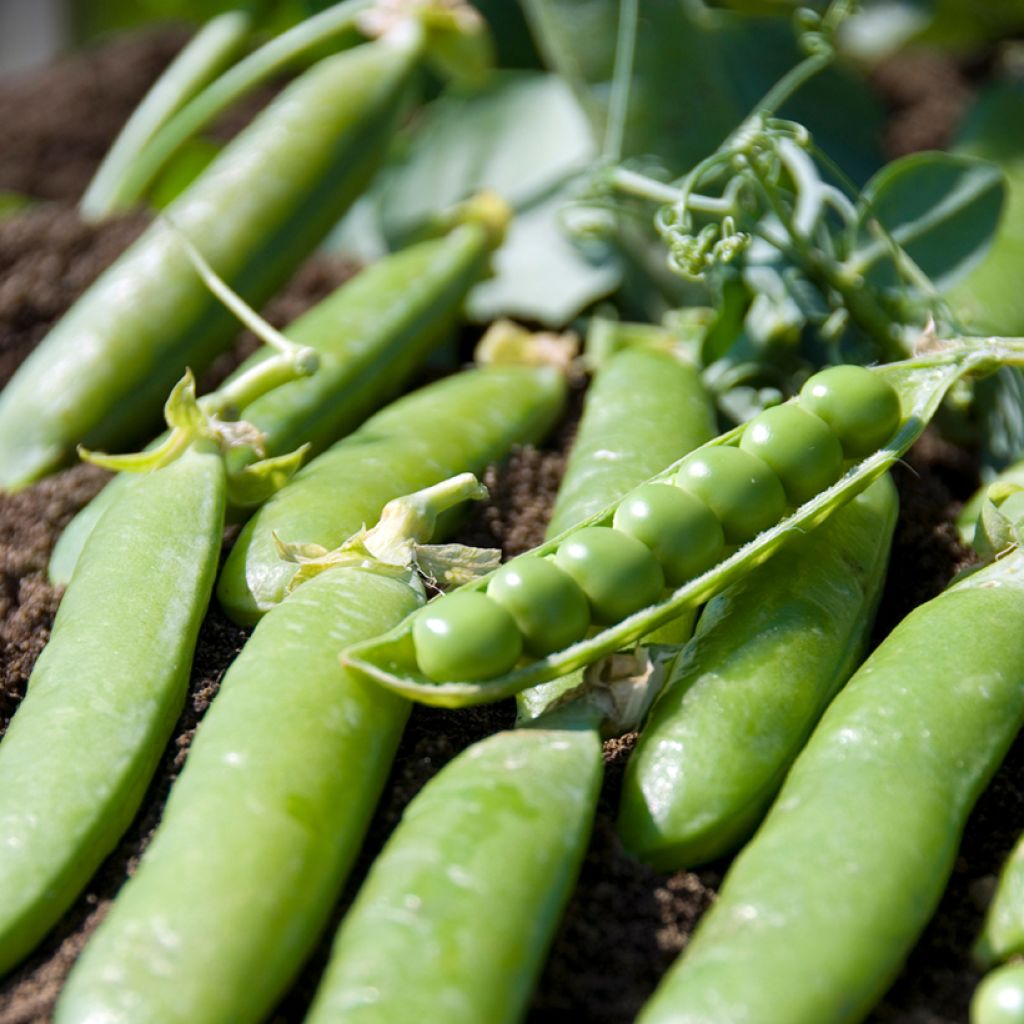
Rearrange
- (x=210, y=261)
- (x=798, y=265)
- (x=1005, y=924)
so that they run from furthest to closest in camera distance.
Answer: (x=210, y=261) < (x=798, y=265) < (x=1005, y=924)

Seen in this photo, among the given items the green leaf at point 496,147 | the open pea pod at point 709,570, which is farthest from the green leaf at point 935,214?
the green leaf at point 496,147

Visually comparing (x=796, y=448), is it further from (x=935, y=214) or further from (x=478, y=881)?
(x=935, y=214)

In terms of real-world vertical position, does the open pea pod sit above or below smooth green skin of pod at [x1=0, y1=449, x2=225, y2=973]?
below

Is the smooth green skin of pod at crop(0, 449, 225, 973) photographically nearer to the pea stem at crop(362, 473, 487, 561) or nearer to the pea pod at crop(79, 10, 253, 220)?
the pea stem at crop(362, 473, 487, 561)

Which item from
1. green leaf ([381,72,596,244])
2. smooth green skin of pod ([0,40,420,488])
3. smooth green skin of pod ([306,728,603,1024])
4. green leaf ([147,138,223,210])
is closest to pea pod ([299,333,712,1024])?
smooth green skin of pod ([306,728,603,1024])

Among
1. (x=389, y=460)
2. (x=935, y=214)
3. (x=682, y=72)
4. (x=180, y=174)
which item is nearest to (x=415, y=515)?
(x=389, y=460)
